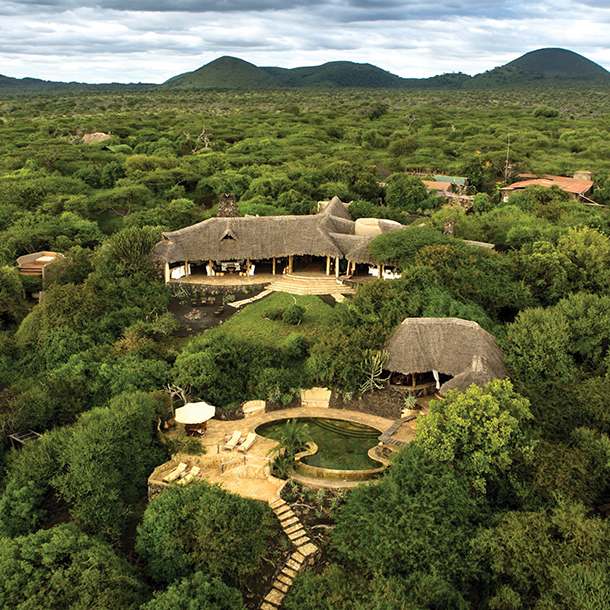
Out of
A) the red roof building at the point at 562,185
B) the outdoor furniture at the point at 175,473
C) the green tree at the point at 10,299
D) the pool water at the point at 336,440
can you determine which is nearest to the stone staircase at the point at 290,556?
the pool water at the point at 336,440

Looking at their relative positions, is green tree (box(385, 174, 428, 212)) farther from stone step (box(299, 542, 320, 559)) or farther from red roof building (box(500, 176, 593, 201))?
stone step (box(299, 542, 320, 559))

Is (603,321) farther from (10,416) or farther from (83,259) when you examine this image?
(83,259)

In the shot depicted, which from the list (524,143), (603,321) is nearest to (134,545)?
(603,321)

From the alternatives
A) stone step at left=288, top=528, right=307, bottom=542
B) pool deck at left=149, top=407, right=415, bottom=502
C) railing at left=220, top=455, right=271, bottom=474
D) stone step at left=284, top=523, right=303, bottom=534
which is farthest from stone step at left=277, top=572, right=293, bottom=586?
railing at left=220, top=455, right=271, bottom=474

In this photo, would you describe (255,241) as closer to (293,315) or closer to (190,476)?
(293,315)

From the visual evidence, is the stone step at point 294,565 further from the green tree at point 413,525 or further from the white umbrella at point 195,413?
the white umbrella at point 195,413

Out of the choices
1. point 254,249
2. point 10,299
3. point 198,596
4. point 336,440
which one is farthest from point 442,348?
point 10,299
